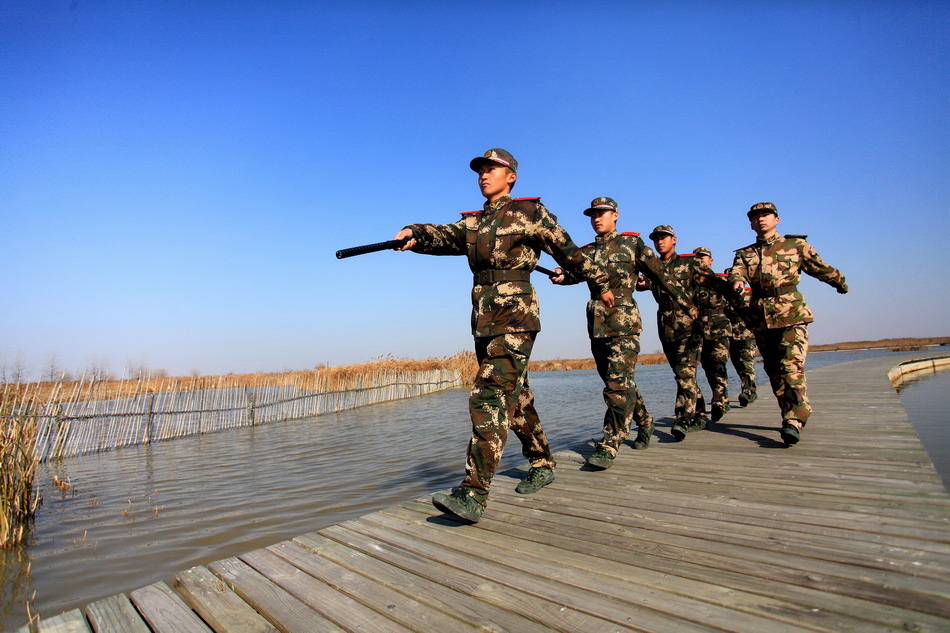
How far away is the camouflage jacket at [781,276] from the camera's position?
15.0 ft

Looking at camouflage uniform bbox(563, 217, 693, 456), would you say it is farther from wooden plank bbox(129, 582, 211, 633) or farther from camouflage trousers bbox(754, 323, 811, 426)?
wooden plank bbox(129, 582, 211, 633)

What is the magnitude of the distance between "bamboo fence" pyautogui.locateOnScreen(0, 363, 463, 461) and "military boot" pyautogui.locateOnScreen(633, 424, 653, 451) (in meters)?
6.04

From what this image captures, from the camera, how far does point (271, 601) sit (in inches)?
81.5

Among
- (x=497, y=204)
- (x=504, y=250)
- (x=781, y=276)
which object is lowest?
(x=781, y=276)

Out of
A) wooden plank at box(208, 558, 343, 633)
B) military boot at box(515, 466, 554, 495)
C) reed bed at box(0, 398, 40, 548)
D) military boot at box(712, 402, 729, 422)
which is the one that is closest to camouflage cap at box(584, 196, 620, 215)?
military boot at box(515, 466, 554, 495)

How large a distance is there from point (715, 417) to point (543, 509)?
4371 mm

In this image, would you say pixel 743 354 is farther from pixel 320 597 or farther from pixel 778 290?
pixel 320 597

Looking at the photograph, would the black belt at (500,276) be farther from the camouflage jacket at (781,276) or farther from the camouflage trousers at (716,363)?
the camouflage trousers at (716,363)

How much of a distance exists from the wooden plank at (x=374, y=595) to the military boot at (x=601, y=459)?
2.32 metres

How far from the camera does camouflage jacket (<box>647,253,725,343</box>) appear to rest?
554 centimetres

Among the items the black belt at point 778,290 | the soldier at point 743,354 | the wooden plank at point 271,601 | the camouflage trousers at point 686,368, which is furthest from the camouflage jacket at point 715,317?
the wooden plank at point 271,601

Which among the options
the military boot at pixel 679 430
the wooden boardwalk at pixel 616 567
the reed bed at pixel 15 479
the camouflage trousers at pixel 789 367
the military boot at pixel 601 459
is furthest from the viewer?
the military boot at pixel 679 430

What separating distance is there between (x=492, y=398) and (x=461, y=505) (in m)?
0.63

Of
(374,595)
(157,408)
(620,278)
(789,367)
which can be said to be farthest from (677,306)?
(157,408)
